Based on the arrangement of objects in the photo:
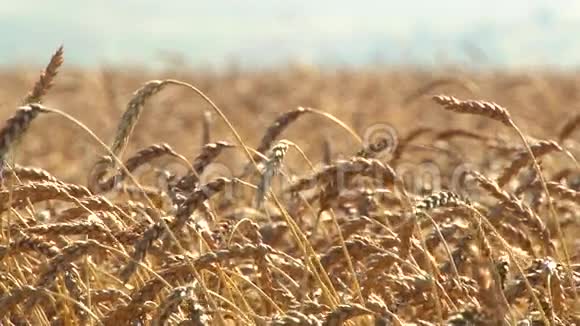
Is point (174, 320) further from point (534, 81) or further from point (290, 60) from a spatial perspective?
point (290, 60)

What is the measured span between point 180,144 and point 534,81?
13.0 feet

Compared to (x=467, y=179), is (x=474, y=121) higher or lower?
lower

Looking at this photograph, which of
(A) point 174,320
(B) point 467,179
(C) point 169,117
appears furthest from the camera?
(C) point 169,117

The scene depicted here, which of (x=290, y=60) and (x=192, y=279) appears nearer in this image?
(x=192, y=279)

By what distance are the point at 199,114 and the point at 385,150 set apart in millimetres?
10972

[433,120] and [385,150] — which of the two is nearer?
[385,150]

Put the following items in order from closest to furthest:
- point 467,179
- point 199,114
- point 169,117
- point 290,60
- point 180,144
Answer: point 467,179, point 180,144, point 169,117, point 199,114, point 290,60

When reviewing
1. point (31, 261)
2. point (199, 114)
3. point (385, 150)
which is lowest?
point (199, 114)

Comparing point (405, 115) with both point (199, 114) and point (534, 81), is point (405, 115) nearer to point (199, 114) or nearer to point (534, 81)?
point (534, 81)

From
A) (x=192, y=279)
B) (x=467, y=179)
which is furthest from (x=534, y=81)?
(x=192, y=279)

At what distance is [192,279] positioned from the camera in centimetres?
296

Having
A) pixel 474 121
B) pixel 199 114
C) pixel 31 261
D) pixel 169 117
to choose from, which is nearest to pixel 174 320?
pixel 31 261

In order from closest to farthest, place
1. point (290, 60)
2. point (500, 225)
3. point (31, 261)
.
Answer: point (500, 225)
point (31, 261)
point (290, 60)

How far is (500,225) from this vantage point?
140 inches
